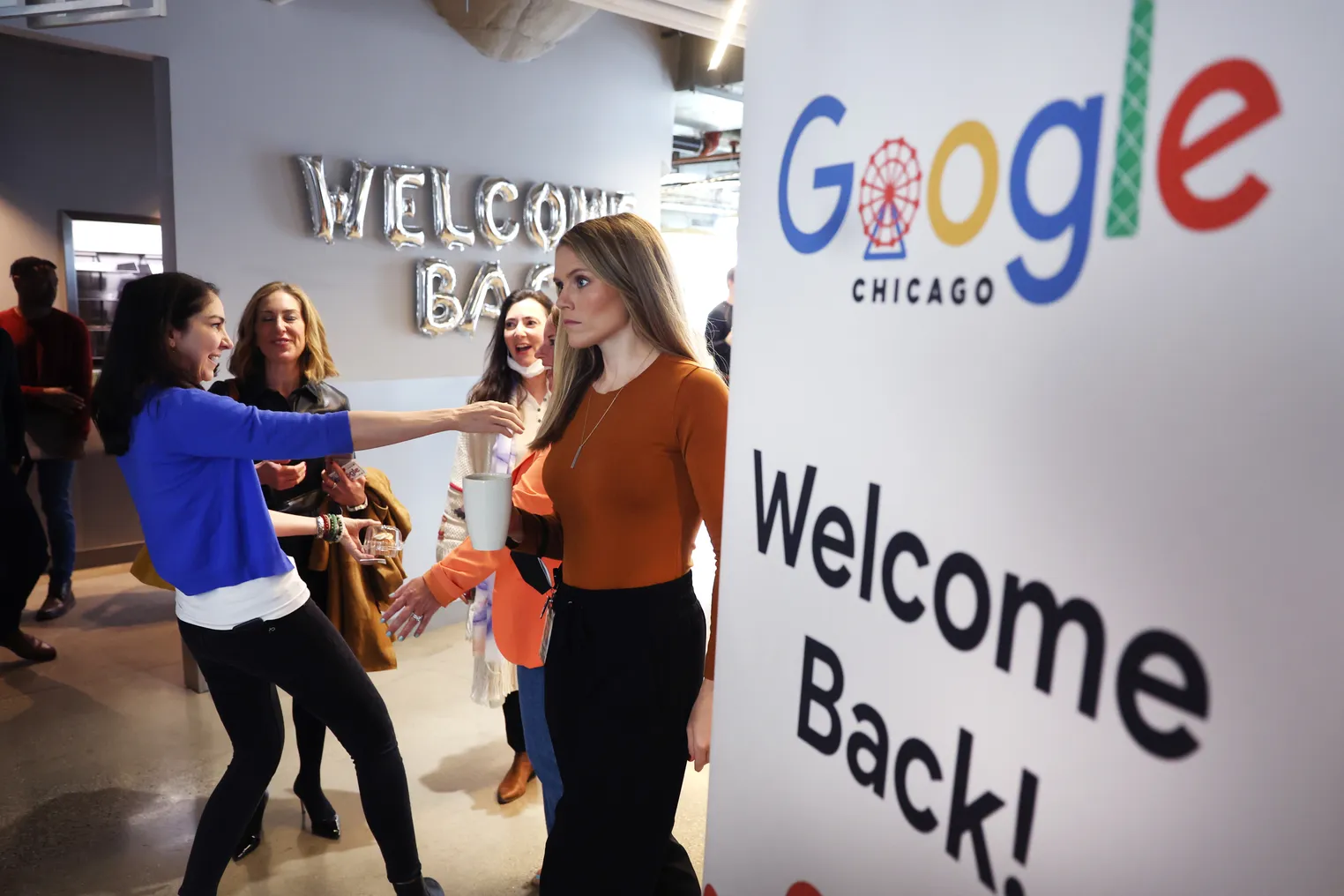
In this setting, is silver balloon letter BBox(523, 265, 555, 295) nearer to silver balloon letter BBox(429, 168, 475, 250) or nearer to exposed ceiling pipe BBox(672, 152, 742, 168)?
silver balloon letter BBox(429, 168, 475, 250)

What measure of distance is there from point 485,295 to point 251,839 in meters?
2.68

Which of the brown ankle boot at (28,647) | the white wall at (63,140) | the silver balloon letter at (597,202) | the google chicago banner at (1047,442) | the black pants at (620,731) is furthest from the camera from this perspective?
the white wall at (63,140)

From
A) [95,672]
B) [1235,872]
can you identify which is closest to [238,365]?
[95,672]

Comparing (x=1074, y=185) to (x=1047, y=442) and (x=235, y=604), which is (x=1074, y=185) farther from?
(x=235, y=604)

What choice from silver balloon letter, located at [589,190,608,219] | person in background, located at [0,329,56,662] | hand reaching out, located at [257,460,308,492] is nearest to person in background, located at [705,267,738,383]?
silver balloon letter, located at [589,190,608,219]

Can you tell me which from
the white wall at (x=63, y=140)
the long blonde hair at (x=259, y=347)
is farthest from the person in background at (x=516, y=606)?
the white wall at (x=63, y=140)

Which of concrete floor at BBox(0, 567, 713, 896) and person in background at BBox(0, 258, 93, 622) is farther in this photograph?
person in background at BBox(0, 258, 93, 622)

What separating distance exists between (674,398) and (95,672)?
355 cm

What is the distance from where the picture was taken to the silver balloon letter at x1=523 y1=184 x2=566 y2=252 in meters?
4.53

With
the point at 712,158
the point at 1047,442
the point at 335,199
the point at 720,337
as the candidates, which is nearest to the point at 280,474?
the point at 335,199

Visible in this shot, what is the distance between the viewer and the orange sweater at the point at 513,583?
6.39ft

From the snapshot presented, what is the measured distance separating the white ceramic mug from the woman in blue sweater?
363 mm

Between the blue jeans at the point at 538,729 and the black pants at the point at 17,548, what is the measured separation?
110 inches

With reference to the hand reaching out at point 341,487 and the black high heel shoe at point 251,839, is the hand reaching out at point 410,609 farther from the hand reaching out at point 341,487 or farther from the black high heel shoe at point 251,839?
the black high heel shoe at point 251,839
